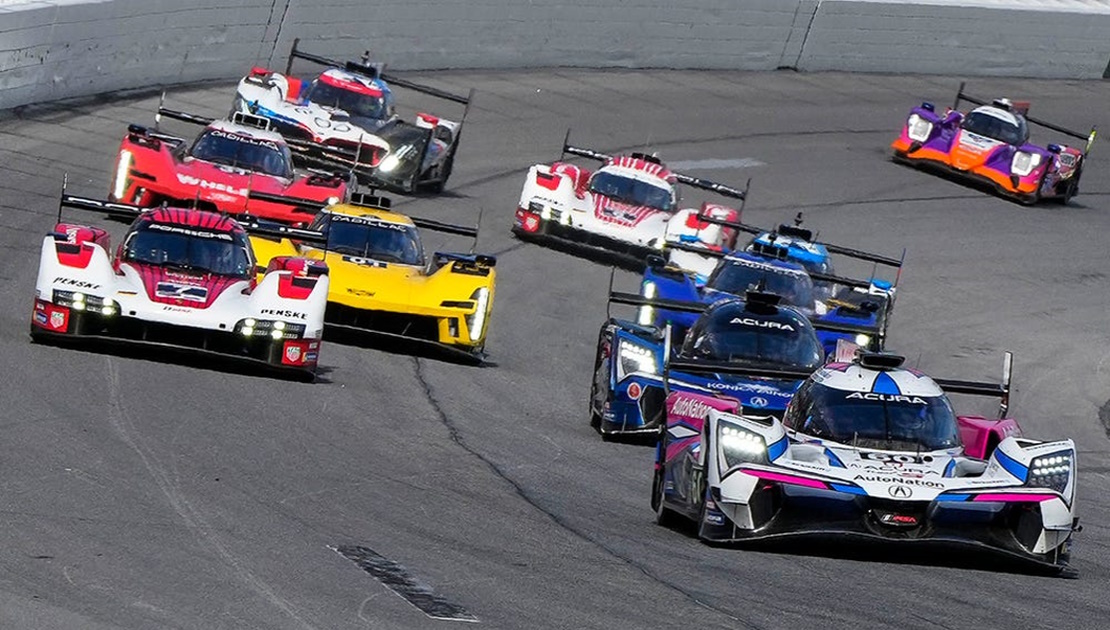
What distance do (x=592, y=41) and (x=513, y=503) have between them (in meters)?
28.7

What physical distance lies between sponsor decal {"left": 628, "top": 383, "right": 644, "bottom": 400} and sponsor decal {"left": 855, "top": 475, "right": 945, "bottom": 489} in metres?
5.32

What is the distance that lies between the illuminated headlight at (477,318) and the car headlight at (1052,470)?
8093 millimetres

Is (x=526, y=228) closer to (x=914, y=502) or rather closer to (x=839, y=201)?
(x=839, y=201)

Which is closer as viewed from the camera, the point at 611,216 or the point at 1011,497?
the point at 1011,497

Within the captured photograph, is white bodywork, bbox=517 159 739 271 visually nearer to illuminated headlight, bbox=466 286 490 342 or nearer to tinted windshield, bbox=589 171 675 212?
tinted windshield, bbox=589 171 675 212

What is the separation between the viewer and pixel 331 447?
15.0 meters

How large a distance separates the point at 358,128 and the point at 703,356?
13264mm

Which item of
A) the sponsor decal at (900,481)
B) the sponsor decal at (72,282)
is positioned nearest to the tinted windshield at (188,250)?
the sponsor decal at (72,282)

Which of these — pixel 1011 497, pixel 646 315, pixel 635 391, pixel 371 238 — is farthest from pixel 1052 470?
pixel 371 238

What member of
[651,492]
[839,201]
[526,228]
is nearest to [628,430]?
[651,492]

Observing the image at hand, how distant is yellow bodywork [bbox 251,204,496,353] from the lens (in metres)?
19.8

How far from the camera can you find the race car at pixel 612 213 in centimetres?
2759

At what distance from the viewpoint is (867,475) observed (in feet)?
40.9

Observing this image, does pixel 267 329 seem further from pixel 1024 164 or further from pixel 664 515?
pixel 1024 164
